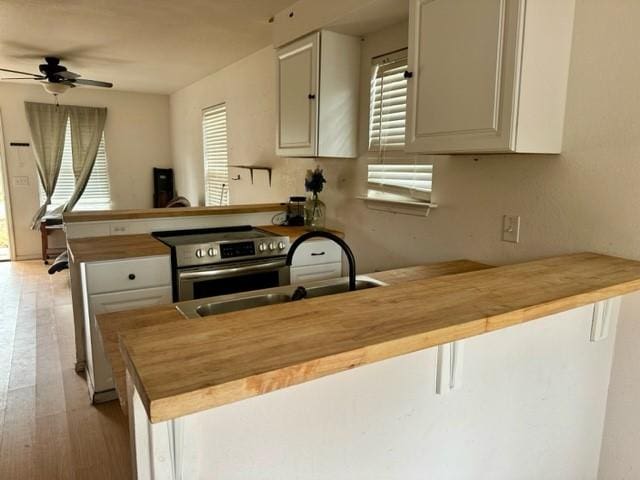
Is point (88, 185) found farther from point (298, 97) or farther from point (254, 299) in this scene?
point (254, 299)

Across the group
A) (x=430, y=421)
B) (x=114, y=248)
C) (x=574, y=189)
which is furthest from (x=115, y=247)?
(x=574, y=189)

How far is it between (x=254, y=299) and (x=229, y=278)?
1180 mm

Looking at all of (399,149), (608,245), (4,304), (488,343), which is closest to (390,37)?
(399,149)

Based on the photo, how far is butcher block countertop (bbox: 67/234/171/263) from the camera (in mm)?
2351

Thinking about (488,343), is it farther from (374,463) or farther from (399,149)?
(399,149)

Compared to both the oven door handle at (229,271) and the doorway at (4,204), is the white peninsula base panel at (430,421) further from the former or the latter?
the doorway at (4,204)

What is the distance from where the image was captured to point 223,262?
2.71m

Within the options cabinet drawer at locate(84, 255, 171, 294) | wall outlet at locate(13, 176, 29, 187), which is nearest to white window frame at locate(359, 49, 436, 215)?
cabinet drawer at locate(84, 255, 171, 294)

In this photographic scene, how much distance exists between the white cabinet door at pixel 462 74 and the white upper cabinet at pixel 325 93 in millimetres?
893

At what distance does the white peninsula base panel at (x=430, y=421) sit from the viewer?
95 cm

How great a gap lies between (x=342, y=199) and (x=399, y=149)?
68cm

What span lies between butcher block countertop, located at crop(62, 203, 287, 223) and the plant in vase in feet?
0.85

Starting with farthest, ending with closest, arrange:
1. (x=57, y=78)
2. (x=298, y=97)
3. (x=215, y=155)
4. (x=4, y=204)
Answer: (x=4, y=204) < (x=215, y=155) < (x=57, y=78) < (x=298, y=97)

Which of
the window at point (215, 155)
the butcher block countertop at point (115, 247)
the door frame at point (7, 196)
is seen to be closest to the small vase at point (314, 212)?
the butcher block countertop at point (115, 247)
